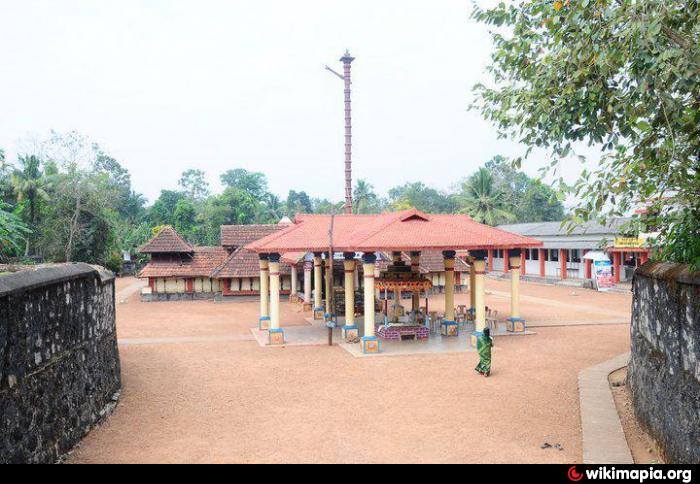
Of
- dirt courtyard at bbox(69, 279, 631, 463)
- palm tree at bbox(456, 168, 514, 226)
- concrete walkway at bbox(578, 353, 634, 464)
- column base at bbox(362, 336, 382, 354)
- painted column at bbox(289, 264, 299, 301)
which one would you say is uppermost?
palm tree at bbox(456, 168, 514, 226)

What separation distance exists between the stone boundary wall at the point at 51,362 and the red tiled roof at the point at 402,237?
7.19m

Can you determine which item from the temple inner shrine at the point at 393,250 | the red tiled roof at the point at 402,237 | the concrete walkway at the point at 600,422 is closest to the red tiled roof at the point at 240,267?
the temple inner shrine at the point at 393,250

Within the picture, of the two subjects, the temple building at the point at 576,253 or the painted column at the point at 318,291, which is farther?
the temple building at the point at 576,253

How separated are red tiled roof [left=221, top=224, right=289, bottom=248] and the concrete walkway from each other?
22.4 m

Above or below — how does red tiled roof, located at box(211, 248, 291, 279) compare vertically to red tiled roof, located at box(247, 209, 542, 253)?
below

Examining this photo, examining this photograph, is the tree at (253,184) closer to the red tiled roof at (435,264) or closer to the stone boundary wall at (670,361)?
the red tiled roof at (435,264)

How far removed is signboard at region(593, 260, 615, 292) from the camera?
31.0 meters

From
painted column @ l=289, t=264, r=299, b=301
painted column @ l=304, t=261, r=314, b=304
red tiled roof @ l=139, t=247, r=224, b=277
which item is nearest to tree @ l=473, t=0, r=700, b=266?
painted column @ l=304, t=261, r=314, b=304

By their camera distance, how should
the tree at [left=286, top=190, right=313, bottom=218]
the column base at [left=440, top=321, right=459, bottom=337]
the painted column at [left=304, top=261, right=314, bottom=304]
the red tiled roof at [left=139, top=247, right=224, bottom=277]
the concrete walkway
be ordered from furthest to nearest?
the tree at [left=286, top=190, right=313, bottom=218] → the red tiled roof at [left=139, top=247, right=224, bottom=277] → the painted column at [left=304, top=261, right=314, bottom=304] → the column base at [left=440, top=321, right=459, bottom=337] → the concrete walkway

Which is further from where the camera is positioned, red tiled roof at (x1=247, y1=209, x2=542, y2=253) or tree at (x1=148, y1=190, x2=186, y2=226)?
tree at (x1=148, y1=190, x2=186, y2=226)

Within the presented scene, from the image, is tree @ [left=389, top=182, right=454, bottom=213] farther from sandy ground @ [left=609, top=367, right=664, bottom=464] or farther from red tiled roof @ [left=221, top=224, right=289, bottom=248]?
sandy ground @ [left=609, top=367, right=664, bottom=464]

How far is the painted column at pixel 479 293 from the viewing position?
51.2 ft

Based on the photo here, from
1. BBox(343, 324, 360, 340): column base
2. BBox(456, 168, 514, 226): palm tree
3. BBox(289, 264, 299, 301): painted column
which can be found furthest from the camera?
BBox(456, 168, 514, 226): palm tree
